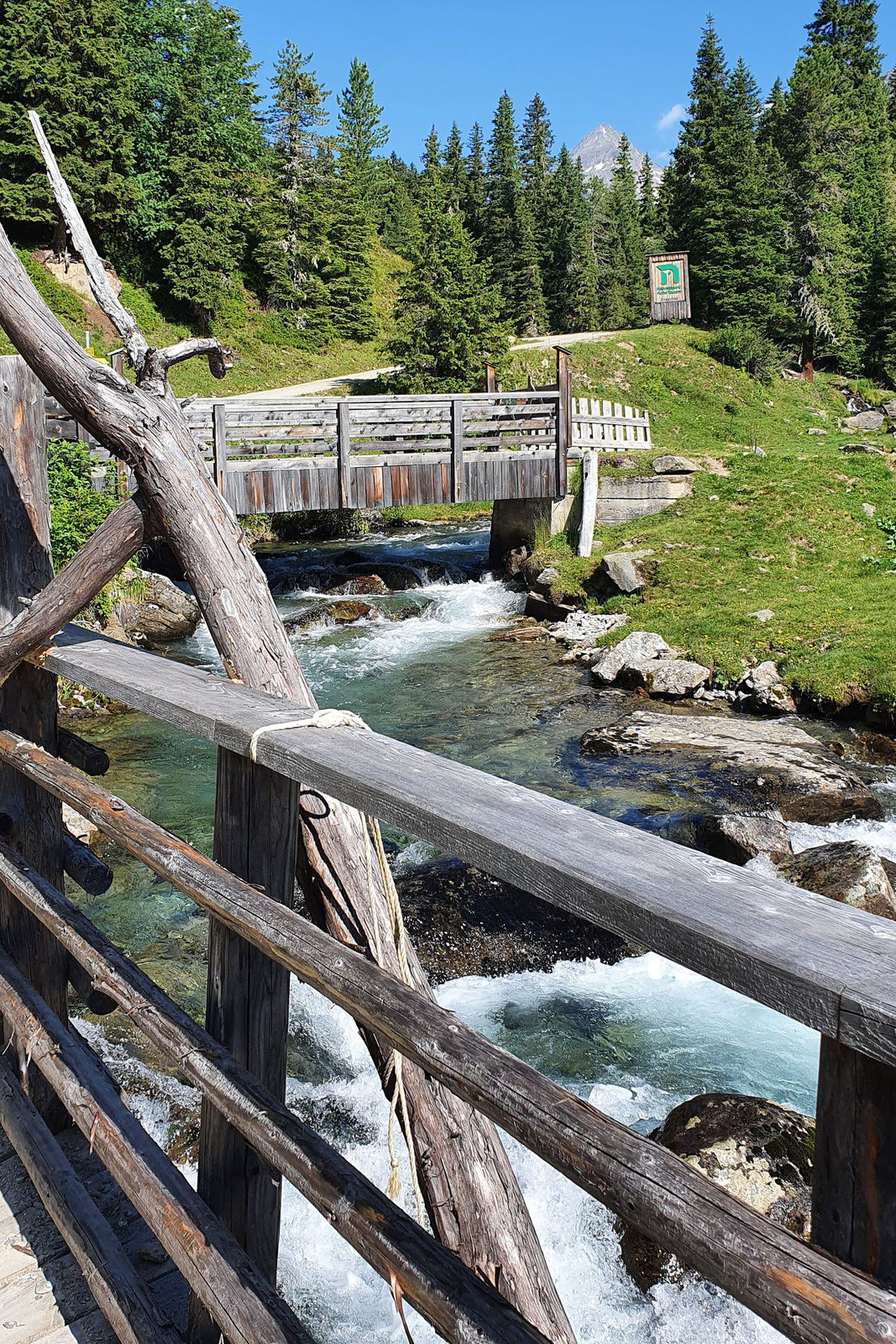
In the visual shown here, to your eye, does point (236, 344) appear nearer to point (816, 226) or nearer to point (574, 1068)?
point (816, 226)

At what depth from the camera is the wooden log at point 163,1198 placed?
80.7 inches

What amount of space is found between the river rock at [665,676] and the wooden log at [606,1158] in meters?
10.8

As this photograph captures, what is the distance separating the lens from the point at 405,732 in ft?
37.5

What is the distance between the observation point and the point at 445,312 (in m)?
26.4

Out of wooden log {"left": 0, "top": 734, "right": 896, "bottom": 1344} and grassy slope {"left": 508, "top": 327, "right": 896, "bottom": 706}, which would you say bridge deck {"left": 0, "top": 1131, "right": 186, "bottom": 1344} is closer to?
wooden log {"left": 0, "top": 734, "right": 896, "bottom": 1344}

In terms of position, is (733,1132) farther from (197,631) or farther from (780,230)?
(780,230)

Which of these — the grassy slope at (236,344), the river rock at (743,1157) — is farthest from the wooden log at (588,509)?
the grassy slope at (236,344)

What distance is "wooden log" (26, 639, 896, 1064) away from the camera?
3.77ft

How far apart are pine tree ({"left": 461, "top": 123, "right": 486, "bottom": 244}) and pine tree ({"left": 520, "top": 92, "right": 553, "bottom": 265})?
2.55 meters

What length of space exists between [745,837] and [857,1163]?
6.97m

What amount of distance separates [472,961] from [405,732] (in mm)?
4984

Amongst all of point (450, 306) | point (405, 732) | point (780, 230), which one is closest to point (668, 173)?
point (780, 230)

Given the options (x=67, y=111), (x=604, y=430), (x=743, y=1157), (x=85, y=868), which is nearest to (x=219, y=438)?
(x=604, y=430)

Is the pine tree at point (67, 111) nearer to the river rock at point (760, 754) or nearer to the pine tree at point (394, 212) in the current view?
the pine tree at point (394, 212)
